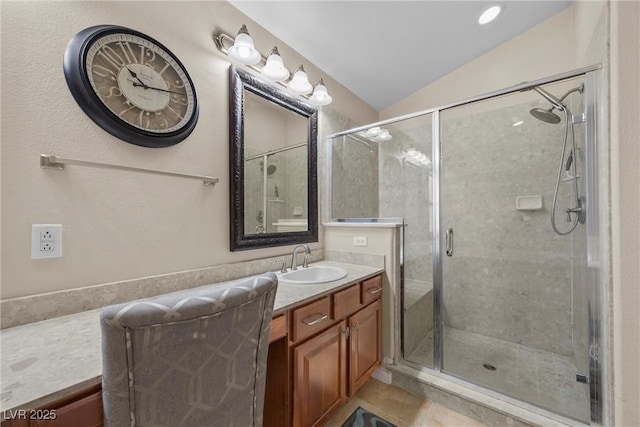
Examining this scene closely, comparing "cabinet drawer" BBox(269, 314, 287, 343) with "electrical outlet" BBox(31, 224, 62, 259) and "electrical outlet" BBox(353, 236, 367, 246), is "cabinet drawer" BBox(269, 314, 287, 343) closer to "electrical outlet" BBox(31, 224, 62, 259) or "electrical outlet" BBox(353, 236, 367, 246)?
"electrical outlet" BBox(31, 224, 62, 259)

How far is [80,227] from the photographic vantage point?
38.6 inches

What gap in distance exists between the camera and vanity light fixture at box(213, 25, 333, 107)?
139 centimetres

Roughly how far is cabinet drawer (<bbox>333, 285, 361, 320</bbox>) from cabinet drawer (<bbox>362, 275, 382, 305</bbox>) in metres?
0.07

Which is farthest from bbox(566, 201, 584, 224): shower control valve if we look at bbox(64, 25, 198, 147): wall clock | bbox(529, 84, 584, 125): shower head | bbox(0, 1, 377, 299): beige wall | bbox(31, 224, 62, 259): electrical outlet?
bbox(31, 224, 62, 259): electrical outlet

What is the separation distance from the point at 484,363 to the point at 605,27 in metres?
2.19

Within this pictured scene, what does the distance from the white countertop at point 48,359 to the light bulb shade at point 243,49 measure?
4.72 ft

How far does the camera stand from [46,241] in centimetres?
90

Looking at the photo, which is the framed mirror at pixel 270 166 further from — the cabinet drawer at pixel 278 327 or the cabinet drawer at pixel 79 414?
the cabinet drawer at pixel 79 414

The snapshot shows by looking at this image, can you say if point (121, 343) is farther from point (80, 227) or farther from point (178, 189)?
point (178, 189)

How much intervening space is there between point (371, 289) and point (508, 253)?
58.0 inches

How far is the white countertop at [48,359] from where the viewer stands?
53 cm

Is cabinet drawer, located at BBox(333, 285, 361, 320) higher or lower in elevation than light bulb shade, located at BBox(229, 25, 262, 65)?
lower

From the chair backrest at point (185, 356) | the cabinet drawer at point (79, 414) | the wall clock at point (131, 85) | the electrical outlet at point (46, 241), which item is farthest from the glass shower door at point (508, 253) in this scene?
the electrical outlet at point (46, 241)

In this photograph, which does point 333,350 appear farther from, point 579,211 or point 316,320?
point 579,211
